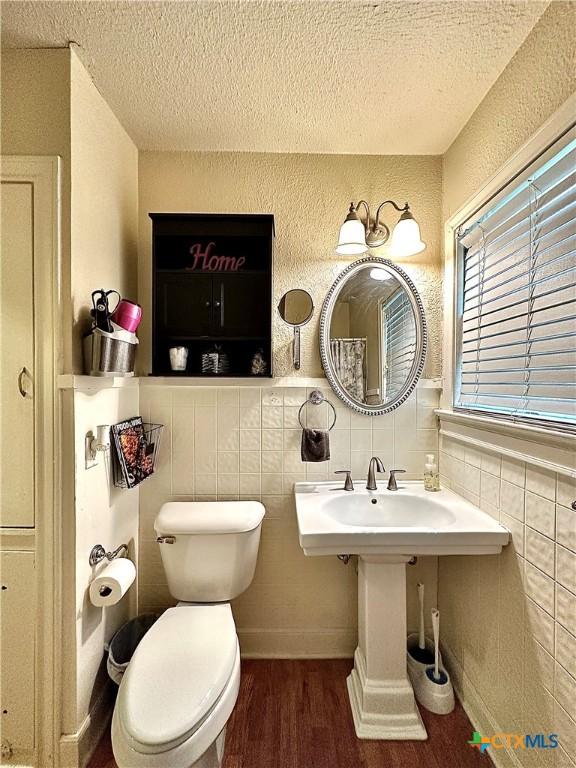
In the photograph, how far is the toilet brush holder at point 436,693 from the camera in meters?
1.57

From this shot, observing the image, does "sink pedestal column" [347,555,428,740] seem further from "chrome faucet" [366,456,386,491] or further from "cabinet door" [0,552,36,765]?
"cabinet door" [0,552,36,765]

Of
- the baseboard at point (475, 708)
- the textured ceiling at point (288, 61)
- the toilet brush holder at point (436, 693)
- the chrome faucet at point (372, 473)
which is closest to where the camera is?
the textured ceiling at point (288, 61)

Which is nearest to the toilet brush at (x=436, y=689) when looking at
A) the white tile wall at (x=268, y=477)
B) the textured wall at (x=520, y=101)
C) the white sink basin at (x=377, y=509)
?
the white tile wall at (x=268, y=477)

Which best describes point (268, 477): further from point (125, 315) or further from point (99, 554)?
point (125, 315)

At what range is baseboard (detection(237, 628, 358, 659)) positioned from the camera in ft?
6.19

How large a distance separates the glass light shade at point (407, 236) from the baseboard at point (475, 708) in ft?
5.71

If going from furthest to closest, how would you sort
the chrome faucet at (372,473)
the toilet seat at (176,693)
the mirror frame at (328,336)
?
the mirror frame at (328,336) < the chrome faucet at (372,473) < the toilet seat at (176,693)

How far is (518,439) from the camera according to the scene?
4.14 feet

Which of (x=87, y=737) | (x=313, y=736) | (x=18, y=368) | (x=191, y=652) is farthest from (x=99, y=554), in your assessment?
(x=313, y=736)

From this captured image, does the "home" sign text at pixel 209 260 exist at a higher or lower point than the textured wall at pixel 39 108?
lower

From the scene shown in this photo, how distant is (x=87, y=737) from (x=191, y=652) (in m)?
0.53

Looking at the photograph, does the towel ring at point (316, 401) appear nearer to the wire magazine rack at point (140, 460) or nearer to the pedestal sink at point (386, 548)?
the pedestal sink at point (386, 548)

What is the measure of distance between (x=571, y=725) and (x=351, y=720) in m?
0.82

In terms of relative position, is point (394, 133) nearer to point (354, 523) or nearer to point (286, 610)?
point (354, 523)
